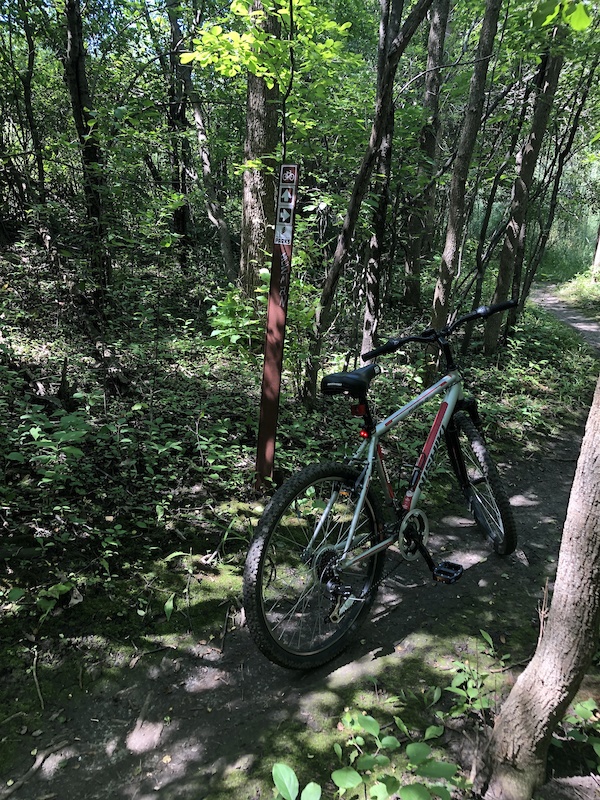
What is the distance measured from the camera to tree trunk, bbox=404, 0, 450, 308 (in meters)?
7.73

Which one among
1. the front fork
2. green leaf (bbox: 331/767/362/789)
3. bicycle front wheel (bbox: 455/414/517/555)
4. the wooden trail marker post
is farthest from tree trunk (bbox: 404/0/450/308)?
green leaf (bbox: 331/767/362/789)

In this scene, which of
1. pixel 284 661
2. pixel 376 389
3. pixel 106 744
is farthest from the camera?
pixel 376 389

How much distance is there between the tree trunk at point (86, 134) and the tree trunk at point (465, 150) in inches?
146

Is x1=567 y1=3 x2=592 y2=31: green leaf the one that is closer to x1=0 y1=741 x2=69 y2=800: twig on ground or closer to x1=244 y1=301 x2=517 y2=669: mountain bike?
x1=244 y1=301 x2=517 y2=669: mountain bike

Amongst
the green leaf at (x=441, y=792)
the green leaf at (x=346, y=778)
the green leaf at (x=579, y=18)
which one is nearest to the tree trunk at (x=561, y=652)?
the green leaf at (x=441, y=792)

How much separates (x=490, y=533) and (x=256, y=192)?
15.6ft

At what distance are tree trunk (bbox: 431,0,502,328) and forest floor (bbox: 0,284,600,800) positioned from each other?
3.25 m

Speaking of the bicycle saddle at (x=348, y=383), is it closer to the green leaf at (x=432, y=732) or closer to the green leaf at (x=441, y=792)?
the green leaf at (x=432, y=732)

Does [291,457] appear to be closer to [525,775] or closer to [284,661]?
[284,661]

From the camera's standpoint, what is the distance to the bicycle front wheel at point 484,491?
3.24 metres

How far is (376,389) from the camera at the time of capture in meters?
5.72

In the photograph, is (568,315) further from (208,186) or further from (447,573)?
(447,573)

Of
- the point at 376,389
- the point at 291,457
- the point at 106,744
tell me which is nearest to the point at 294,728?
the point at 106,744

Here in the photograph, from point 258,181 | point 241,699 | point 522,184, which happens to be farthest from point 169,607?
point 522,184
